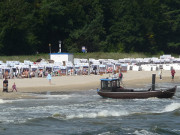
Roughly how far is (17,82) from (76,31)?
134ft

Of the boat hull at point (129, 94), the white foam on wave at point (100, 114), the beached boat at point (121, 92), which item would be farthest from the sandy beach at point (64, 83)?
the white foam on wave at point (100, 114)

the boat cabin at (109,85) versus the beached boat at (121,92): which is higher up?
the boat cabin at (109,85)

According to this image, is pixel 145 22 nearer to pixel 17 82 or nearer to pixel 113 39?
pixel 113 39

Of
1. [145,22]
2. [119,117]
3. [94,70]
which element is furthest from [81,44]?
[119,117]

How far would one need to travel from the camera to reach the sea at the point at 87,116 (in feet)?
94.2

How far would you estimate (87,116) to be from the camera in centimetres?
3238

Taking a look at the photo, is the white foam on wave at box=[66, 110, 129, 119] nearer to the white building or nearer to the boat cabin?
the boat cabin

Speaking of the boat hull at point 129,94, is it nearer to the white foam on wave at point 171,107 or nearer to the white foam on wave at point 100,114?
the white foam on wave at point 171,107

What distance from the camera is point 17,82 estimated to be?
47000mm

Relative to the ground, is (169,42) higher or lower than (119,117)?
higher

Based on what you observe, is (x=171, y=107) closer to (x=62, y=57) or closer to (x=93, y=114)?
(x=93, y=114)

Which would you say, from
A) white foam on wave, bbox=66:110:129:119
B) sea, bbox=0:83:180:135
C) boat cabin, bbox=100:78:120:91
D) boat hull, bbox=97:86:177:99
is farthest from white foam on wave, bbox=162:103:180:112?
boat cabin, bbox=100:78:120:91

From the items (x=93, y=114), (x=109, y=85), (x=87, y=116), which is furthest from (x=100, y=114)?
(x=109, y=85)

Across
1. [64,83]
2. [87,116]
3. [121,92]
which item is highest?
[64,83]
